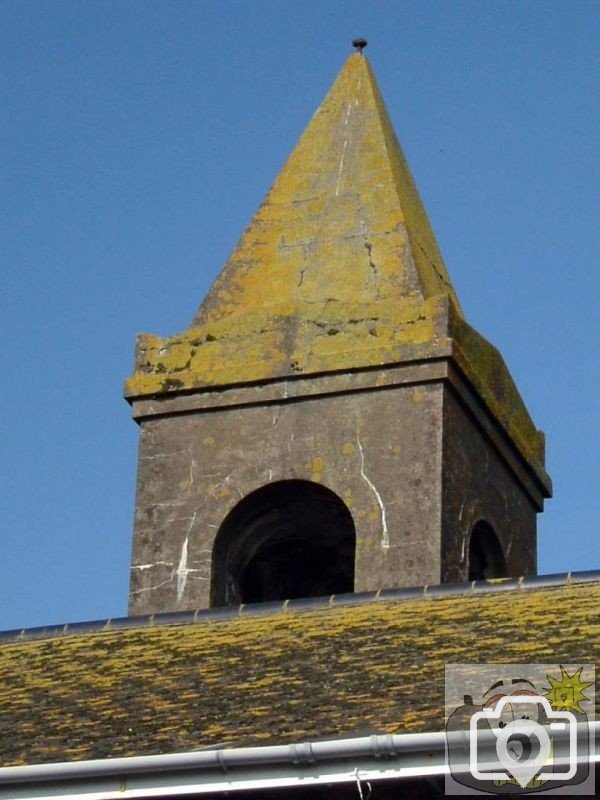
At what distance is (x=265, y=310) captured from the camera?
1678 centimetres

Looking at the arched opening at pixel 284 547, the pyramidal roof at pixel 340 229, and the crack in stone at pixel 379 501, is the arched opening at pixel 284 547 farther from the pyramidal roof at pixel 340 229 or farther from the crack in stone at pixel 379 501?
the pyramidal roof at pixel 340 229

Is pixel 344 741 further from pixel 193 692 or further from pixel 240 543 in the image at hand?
pixel 240 543

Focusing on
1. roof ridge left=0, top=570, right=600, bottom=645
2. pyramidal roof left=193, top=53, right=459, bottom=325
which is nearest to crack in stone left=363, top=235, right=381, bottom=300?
pyramidal roof left=193, top=53, right=459, bottom=325

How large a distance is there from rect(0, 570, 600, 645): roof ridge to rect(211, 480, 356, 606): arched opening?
1.37m

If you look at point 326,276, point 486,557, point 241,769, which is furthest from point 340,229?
point 241,769

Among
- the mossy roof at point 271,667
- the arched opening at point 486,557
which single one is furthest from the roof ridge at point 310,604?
the arched opening at point 486,557

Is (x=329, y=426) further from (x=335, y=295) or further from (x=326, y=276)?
(x=326, y=276)

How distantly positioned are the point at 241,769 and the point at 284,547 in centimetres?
611

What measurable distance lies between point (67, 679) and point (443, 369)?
12.8 ft

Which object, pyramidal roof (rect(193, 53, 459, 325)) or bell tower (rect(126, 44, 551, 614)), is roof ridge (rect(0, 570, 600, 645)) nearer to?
→ bell tower (rect(126, 44, 551, 614))

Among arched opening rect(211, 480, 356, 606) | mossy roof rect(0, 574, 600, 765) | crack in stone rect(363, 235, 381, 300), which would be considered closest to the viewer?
mossy roof rect(0, 574, 600, 765)

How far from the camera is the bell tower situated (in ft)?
52.5

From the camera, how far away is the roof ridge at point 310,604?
45.5ft

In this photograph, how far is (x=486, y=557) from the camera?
17.0 m
